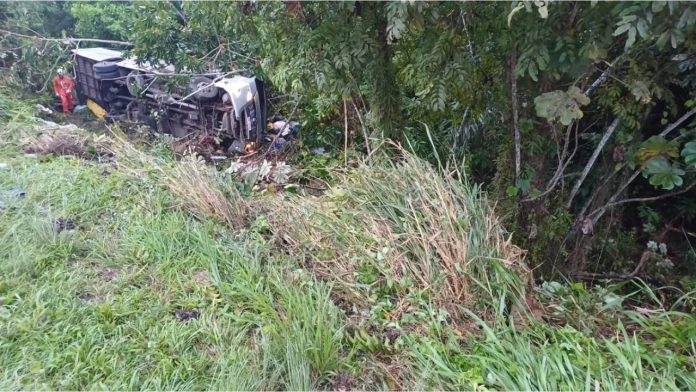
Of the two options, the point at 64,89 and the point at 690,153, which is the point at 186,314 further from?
the point at 64,89

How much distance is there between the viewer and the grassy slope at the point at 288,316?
6.63 feet

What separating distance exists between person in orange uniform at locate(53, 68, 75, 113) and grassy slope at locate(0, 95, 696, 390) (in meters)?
4.34

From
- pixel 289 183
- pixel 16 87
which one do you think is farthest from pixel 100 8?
pixel 289 183

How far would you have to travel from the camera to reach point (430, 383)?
6.50 feet

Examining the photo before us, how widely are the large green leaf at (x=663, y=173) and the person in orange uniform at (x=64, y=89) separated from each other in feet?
24.2

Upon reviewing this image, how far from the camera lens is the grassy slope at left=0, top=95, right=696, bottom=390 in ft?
6.63

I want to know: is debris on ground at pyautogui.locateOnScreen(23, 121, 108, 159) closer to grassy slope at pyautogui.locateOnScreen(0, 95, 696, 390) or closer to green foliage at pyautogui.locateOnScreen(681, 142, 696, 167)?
grassy slope at pyautogui.locateOnScreen(0, 95, 696, 390)

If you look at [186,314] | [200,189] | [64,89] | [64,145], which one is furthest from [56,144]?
[186,314]

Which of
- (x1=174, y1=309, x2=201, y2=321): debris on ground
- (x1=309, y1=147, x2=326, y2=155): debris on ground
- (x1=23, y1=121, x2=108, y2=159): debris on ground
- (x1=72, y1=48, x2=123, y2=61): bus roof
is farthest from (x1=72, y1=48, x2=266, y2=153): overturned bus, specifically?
(x1=174, y1=309, x2=201, y2=321): debris on ground

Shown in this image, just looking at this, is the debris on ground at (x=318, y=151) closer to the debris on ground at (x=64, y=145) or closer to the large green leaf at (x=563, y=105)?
the debris on ground at (x=64, y=145)

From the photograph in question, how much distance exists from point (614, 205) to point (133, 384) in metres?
3.09

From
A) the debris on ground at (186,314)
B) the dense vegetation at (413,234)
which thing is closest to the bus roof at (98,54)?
the dense vegetation at (413,234)

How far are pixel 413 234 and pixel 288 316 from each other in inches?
32.4

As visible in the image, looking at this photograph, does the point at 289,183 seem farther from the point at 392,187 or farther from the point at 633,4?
the point at 633,4
